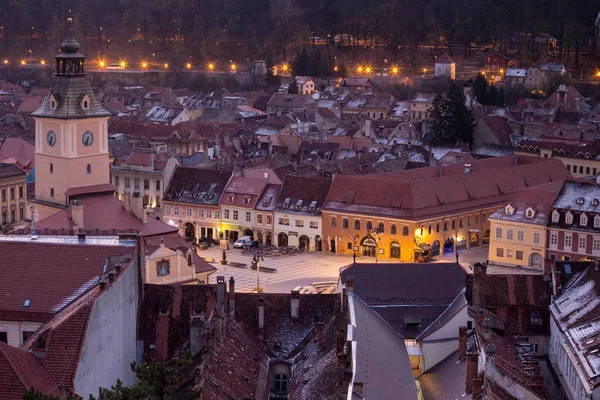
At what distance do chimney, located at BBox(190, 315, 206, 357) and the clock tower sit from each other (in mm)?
23898

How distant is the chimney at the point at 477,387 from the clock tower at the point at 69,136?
1224 inches

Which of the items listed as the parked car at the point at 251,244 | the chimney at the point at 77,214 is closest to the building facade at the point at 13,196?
the parked car at the point at 251,244

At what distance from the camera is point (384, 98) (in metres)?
128

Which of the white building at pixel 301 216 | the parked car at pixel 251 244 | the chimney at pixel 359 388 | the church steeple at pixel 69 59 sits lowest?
the parked car at pixel 251 244

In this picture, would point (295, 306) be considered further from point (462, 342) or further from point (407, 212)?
point (407, 212)

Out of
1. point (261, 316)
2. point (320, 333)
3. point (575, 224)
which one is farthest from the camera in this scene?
point (575, 224)

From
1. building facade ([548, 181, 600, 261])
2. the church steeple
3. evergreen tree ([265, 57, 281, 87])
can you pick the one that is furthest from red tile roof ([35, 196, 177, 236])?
evergreen tree ([265, 57, 281, 87])

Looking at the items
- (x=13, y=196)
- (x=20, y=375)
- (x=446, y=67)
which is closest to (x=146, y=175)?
(x=13, y=196)

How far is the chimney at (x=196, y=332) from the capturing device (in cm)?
3578

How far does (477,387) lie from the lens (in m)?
31.4

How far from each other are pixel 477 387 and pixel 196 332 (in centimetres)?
926

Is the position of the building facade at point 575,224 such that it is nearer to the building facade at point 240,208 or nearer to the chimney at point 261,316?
the building facade at point 240,208

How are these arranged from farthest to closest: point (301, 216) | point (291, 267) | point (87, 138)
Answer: point (301, 216)
point (291, 267)
point (87, 138)

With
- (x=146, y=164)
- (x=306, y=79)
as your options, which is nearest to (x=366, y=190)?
(x=146, y=164)
